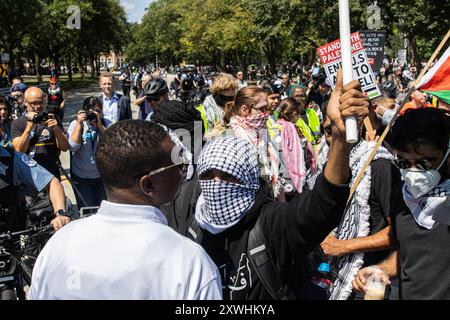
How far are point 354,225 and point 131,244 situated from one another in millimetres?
1583

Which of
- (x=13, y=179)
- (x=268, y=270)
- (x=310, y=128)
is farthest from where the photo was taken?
(x=310, y=128)

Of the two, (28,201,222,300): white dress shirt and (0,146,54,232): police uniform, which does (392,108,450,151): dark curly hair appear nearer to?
(28,201,222,300): white dress shirt

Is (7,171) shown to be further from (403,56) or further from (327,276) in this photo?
(403,56)

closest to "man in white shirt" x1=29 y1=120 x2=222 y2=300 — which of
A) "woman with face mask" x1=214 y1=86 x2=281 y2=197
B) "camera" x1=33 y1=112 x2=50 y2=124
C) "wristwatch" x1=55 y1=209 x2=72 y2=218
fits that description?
"wristwatch" x1=55 y1=209 x2=72 y2=218

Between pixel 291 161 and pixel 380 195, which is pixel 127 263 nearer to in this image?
pixel 380 195

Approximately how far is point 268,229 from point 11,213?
7.84 ft

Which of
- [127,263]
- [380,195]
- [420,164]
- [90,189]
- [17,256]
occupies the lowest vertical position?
[90,189]

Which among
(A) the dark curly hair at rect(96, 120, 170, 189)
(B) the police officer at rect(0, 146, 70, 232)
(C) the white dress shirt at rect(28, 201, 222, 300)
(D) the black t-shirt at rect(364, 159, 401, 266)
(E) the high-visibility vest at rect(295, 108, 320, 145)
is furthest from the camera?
(E) the high-visibility vest at rect(295, 108, 320, 145)

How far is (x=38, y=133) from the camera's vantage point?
5328mm

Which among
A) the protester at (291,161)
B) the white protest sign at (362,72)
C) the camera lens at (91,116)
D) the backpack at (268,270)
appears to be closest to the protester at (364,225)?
the backpack at (268,270)

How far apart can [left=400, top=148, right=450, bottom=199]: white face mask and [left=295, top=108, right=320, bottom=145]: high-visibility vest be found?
3.78m

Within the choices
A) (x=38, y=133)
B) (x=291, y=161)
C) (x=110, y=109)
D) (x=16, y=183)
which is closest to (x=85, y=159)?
(x=38, y=133)

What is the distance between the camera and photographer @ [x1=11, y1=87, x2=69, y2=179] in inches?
197

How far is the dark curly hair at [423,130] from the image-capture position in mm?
2262
